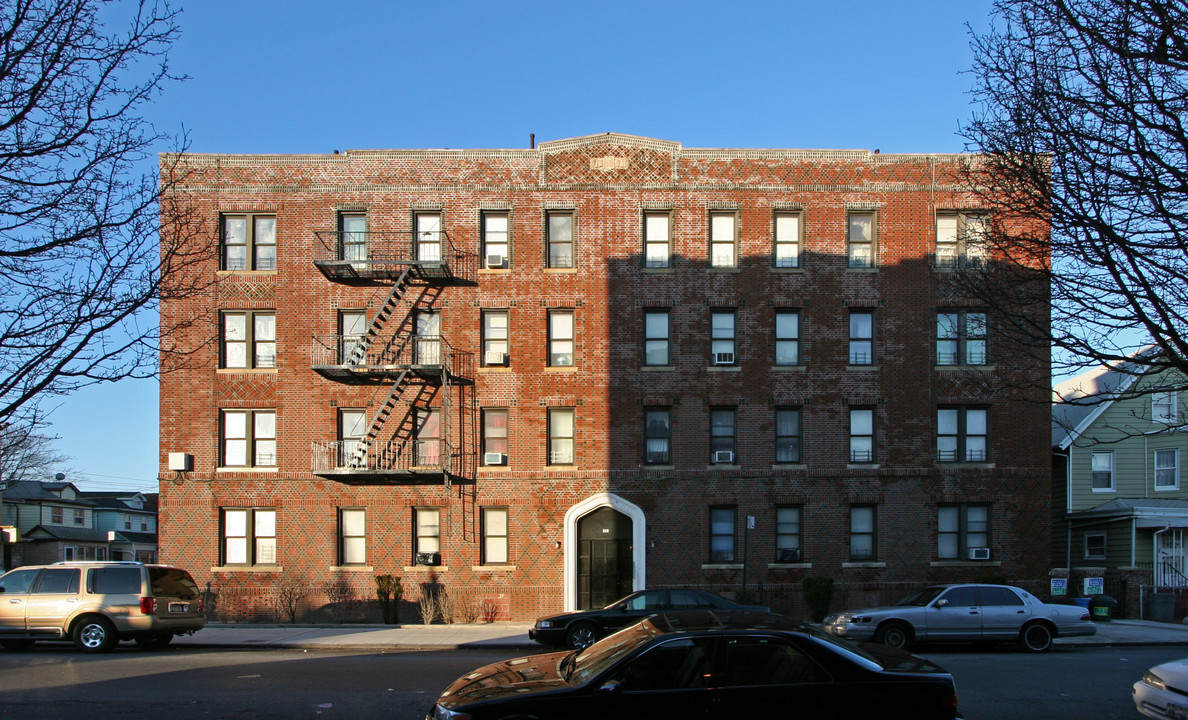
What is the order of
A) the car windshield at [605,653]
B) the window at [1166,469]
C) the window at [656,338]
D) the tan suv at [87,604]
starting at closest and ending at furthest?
1. the car windshield at [605,653]
2. the tan suv at [87,604]
3. the window at [656,338]
4. the window at [1166,469]

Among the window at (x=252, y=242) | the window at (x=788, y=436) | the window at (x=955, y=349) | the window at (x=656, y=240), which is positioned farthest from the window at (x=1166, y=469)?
the window at (x=252, y=242)

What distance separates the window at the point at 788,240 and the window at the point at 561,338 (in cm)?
651

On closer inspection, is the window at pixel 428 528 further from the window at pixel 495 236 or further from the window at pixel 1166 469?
the window at pixel 1166 469

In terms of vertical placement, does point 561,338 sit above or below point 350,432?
above

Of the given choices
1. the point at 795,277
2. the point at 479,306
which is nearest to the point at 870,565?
the point at 795,277

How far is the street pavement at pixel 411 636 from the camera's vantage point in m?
21.6

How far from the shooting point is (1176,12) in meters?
10.9

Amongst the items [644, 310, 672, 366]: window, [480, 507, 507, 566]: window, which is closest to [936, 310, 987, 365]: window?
[644, 310, 672, 366]: window

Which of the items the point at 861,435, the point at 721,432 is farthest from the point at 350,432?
the point at 861,435

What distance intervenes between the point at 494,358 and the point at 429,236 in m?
4.14

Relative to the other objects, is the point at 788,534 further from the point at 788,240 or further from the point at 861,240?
the point at 861,240

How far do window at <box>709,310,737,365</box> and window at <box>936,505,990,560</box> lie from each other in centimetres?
767

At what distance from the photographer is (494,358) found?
1144 inches

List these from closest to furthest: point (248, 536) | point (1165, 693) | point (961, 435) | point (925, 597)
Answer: point (1165, 693) < point (925, 597) < point (248, 536) < point (961, 435)
